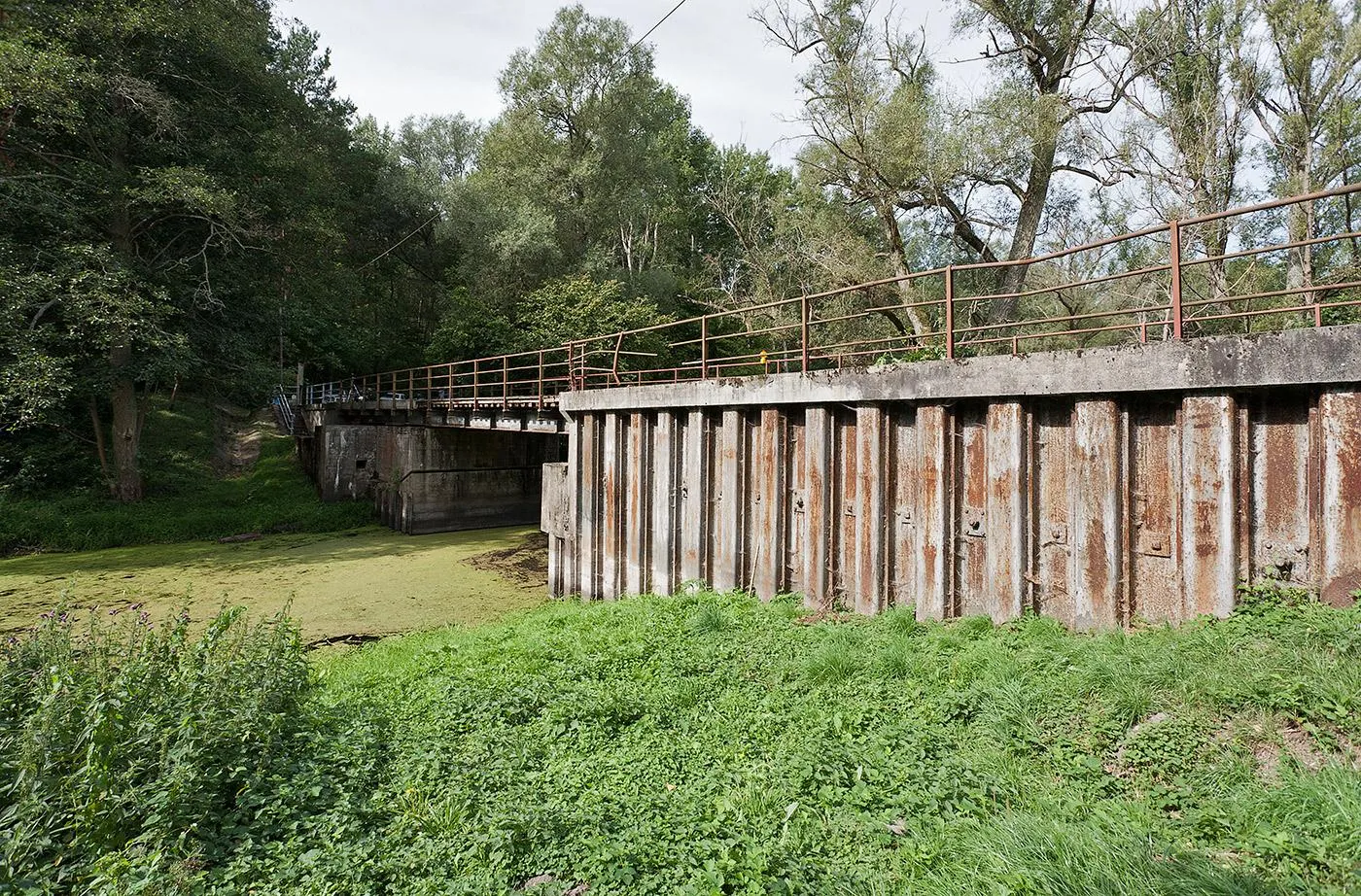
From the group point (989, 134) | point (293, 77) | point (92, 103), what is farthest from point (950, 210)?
point (293, 77)

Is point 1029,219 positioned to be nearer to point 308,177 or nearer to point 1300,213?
point 1300,213

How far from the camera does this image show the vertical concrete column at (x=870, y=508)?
22.9 ft

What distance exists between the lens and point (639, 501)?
10500 mm

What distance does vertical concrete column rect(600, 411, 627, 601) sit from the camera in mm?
11031

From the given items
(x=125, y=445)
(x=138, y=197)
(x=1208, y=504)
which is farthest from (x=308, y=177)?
(x=1208, y=504)

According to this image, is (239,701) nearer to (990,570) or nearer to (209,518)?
(990,570)

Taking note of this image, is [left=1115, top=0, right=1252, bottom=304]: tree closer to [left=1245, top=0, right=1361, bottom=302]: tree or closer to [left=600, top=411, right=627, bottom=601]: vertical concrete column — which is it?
[left=1245, top=0, right=1361, bottom=302]: tree

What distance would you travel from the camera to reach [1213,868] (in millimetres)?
2662

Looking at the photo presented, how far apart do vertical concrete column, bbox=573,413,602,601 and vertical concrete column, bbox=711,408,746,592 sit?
3.07 metres

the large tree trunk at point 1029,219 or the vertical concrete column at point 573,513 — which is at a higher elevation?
the large tree trunk at point 1029,219

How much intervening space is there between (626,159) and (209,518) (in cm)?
2235

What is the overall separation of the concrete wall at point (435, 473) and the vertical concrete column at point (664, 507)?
10.7 metres

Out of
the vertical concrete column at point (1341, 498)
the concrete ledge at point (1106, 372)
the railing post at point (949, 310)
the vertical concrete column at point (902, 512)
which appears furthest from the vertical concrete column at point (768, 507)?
the vertical concrete column at point (1341, 498)

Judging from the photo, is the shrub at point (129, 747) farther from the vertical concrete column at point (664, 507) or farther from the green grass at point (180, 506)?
the green grass at point (180, 506)
